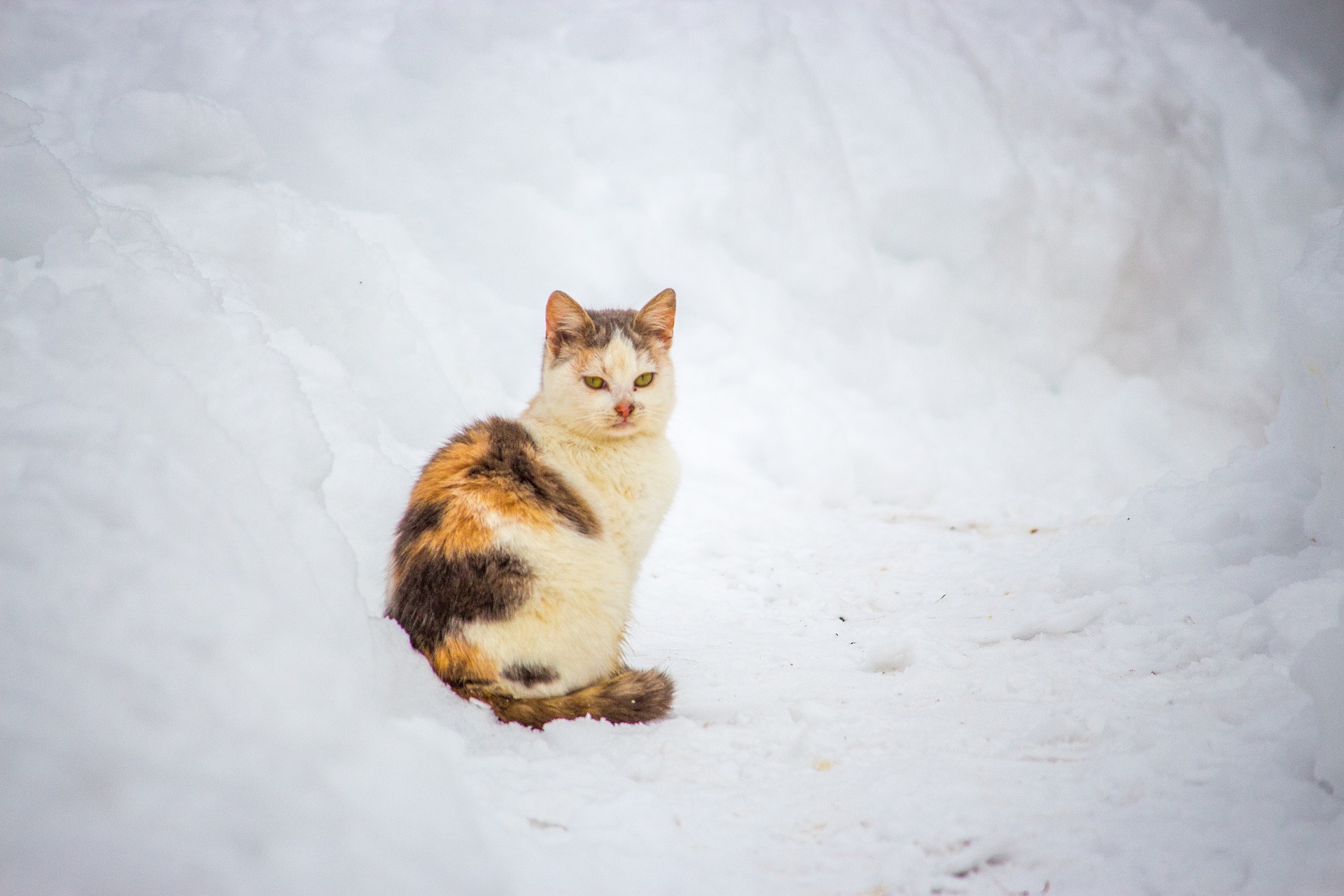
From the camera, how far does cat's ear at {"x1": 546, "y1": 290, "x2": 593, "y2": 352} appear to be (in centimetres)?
273

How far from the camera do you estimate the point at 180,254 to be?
2.44 metres

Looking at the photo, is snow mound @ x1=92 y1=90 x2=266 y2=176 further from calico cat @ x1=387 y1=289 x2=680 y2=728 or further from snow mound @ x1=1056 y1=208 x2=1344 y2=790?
snow mound @ x1=1056 y1=208 x2=1344 y2=790

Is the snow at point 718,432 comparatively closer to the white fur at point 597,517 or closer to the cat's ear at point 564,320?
the white fur at point 597,517

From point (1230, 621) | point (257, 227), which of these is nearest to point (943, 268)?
point (1230, 621)

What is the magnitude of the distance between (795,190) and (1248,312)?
12.7ft

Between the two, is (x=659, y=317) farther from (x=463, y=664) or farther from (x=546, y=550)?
(x=463, y=664)

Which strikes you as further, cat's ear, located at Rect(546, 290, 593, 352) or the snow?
cat's ear, located at Rect(546, 290, 593, 352)

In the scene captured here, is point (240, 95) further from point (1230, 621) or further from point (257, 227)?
point (1230, 621)

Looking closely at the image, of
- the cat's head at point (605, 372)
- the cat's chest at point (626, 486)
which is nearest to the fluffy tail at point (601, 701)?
the cat's chest at point (626, 486)

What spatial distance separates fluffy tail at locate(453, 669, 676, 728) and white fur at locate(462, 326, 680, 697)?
0.14ft

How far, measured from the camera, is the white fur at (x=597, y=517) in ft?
6.71

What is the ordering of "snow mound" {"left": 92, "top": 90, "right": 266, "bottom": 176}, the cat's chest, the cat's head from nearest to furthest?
the cat's chest, the cat's head, "snow mound" {"left": 92, "top": 90, "right": 266, "bottom": 176}

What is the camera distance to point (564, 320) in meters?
2.76

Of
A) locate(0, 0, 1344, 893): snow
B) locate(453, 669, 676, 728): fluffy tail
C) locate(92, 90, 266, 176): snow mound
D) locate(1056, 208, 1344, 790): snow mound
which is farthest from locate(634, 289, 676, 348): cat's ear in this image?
locate(92, 90, 266, 176): snow mound
